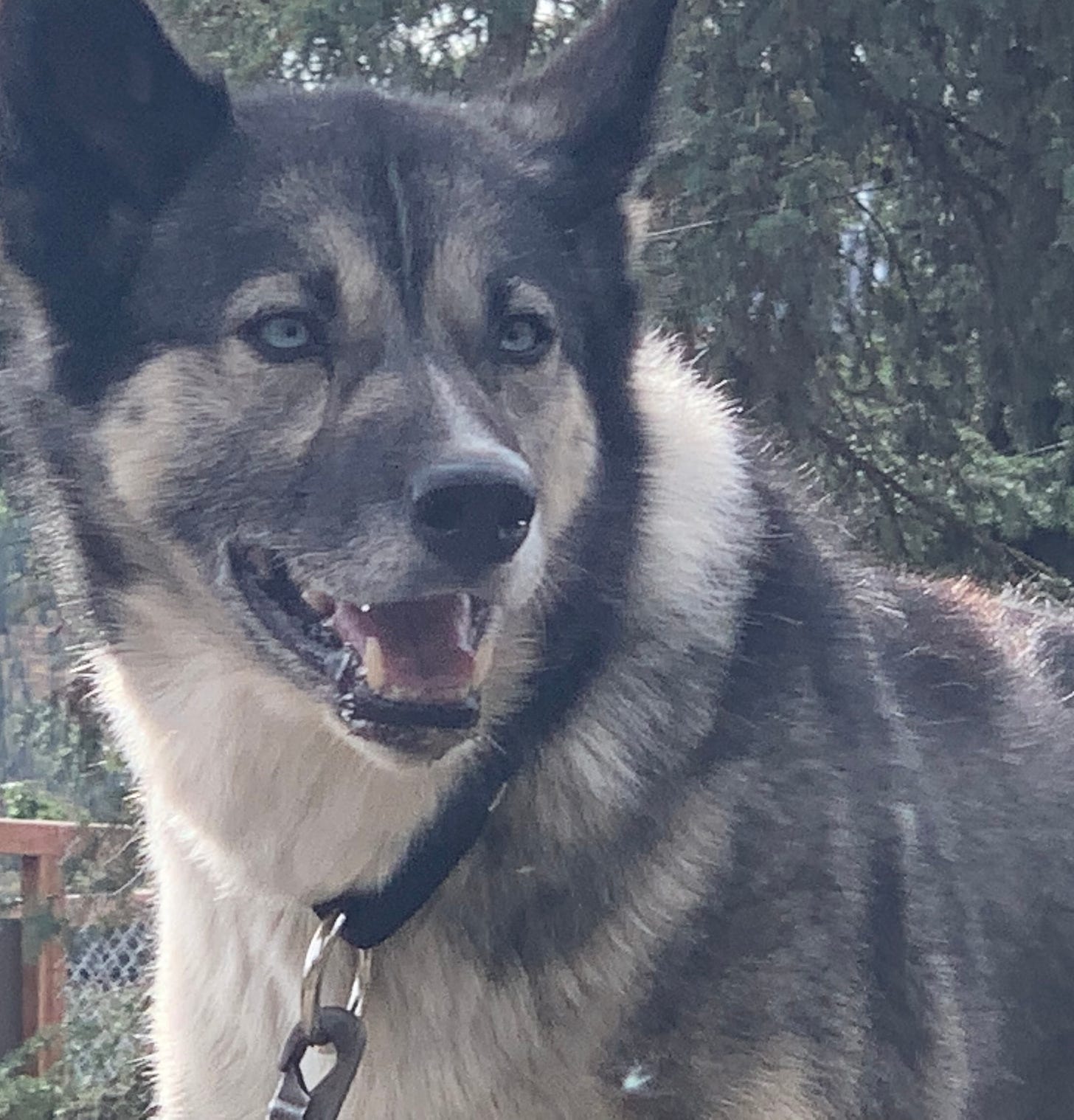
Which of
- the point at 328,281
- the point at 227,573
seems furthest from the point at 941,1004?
the point at 328,281

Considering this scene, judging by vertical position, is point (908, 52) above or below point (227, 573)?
above

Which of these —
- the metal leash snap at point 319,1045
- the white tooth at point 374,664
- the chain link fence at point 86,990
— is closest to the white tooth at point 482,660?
the white tooth at point 374,664

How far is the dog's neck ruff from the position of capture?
92.9 inches

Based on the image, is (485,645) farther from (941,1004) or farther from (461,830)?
(941,1004)

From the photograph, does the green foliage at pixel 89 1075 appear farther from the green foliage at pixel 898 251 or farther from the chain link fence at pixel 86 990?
the green foliage at pixel 898 251

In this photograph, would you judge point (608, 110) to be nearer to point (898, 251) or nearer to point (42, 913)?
point (898, 251)

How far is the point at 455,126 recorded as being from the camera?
8.83 feet

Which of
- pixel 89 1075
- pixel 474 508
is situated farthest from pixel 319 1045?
pixel 89 1075

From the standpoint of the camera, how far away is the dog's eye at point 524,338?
2488mm

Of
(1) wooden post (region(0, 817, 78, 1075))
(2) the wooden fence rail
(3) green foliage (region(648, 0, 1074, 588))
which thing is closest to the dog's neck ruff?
(3) green foliage (region(648, 0, 1074, 588))

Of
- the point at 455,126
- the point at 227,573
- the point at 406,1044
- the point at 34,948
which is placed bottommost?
the point at 34,948

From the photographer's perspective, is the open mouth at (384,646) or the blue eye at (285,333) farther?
the blue eye at (285,333)

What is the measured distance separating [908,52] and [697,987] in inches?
133

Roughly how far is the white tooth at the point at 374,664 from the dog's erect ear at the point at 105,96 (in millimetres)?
725
